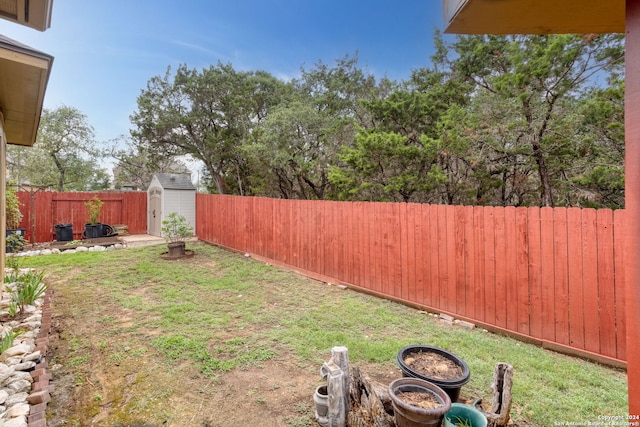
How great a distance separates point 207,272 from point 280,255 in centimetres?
166

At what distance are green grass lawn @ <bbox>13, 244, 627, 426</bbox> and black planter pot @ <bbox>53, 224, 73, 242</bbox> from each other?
4.62 metres

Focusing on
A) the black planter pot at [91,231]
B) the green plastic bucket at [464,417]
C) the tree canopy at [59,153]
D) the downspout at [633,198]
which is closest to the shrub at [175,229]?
the black planter pot at [91,231]

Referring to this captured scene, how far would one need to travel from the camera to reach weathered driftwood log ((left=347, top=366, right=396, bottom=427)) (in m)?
1.75

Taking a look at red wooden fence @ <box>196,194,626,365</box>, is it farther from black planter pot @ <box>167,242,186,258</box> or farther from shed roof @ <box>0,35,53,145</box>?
shed roof @ <box>0,35,53,145</box>

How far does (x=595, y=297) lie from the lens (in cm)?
288

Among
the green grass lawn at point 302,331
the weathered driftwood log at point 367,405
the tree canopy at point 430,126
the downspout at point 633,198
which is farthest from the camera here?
the tree canopy at point 430,126

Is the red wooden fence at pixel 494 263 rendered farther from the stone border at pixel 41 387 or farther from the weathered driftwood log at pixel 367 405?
the stone border at pixel 41 387

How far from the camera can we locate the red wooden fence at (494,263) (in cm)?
287

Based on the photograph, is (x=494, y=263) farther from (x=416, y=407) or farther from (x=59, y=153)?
(x=59, y=153)

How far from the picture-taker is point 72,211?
11.0 meters

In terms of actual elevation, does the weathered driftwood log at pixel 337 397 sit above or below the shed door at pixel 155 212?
below

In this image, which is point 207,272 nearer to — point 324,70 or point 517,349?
point 517,349

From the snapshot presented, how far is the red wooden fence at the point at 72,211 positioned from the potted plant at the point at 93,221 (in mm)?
568

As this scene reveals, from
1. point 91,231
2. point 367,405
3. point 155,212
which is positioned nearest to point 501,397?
point 367,405
